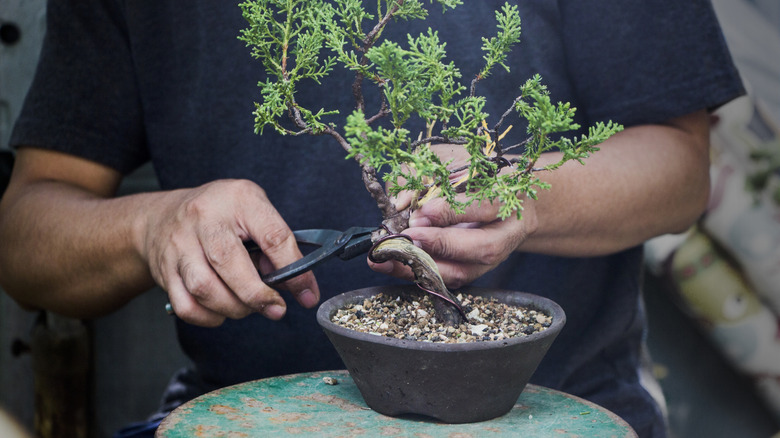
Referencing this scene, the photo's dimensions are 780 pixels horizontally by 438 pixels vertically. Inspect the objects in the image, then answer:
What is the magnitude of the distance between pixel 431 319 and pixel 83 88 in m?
1.08

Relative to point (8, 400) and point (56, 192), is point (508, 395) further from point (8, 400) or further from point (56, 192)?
point (8, 400)

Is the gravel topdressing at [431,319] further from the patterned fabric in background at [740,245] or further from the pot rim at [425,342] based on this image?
the patterned fabric in background at [740,245]

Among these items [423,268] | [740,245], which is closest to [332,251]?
[423,268]

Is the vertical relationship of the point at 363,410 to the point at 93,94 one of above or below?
below

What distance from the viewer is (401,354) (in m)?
0.82

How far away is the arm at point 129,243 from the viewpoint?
1.05m

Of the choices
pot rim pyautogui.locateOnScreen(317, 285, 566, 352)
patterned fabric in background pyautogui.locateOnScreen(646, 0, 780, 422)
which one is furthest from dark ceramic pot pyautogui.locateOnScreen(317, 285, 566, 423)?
patterned fabric in background pyautogui.locateOnScreen(646, 0, 780, 422)

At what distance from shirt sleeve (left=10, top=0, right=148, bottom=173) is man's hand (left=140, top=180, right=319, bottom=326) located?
0.56 m

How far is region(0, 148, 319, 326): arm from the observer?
105 centimetres

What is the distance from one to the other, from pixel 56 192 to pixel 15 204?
12cm

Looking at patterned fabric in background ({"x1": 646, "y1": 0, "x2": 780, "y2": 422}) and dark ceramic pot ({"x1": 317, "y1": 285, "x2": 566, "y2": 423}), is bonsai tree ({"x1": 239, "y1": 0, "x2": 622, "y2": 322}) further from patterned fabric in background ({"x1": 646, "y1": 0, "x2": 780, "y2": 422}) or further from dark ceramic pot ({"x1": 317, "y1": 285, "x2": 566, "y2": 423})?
patterned fabric in background ({"x1": 646, "y1": 0, "x2": 780, "y2": 422})

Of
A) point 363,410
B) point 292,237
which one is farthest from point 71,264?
point 363,410

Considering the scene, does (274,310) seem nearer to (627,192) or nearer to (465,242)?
(465,242)

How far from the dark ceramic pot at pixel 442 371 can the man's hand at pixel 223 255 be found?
18 cm
